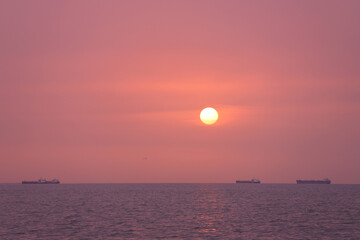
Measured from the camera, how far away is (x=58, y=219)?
88875 mm

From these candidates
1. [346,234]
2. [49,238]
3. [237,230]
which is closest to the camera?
[49,238]

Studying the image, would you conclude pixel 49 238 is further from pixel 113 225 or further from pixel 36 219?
pixel 36 219

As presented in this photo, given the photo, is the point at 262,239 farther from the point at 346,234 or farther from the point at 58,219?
the point at 58,219

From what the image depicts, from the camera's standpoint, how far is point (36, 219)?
88.4 metres

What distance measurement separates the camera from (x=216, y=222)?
85.1 metres

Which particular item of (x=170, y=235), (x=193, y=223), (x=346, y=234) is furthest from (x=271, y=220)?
(x=170, y=235)

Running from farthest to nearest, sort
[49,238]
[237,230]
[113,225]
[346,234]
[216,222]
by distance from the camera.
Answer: [216,222] < [113,225] < [237,230] < [346,234] < [49,238]

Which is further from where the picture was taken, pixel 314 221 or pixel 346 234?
pixel 314 221

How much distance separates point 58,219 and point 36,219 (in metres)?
4.01

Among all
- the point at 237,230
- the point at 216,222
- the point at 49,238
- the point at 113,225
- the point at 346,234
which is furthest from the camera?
the point at 216,222

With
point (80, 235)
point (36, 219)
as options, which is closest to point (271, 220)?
point (80, 235)

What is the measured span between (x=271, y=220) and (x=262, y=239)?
25.9m

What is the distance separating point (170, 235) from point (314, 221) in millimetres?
33397

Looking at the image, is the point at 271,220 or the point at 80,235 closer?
the point at 80,235
